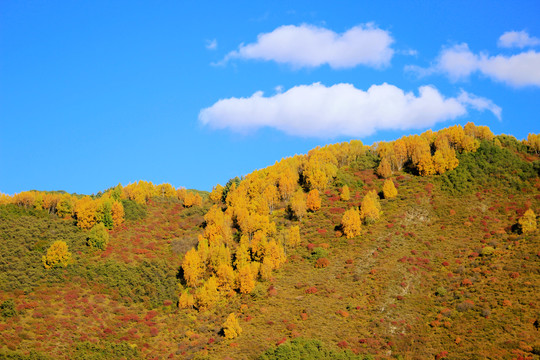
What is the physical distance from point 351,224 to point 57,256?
2282 inches

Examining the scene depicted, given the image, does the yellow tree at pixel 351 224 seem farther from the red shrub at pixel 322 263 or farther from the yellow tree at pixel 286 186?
the yellow tree at pixel 286 186

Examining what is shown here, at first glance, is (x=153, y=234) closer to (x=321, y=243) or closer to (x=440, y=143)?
(x=321, y=243)

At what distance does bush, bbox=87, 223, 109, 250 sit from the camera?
322ft

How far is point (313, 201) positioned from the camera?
369 ft

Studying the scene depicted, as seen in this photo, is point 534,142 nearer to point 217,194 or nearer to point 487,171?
point 487,171

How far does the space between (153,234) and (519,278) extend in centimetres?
7751

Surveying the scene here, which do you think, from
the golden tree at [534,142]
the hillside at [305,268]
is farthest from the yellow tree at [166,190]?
the golden tree at [534,142]

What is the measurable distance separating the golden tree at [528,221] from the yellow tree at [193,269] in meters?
62.1

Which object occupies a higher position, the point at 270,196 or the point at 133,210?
the point at 133,210

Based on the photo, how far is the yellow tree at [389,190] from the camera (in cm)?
11169

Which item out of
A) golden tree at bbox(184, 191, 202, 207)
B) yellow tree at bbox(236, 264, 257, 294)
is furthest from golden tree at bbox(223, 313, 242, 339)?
golden tree at bbox(184, 191, 202, 207)

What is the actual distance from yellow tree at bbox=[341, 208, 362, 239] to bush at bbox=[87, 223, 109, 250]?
50.5 meters

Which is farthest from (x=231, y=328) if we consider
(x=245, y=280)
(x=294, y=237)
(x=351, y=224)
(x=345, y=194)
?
(x=345, y=194)

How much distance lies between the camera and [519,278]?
250 feet
